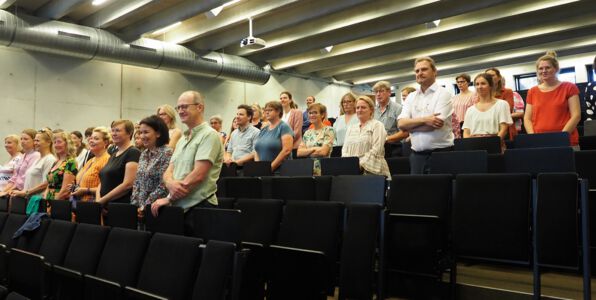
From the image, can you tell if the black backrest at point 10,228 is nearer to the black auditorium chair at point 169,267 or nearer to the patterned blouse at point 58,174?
the patterned blouse at point 58,174

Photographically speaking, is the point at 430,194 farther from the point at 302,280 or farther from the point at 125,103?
the point at 125,103

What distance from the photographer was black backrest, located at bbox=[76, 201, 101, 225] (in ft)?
9.55

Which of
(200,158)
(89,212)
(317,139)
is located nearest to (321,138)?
(317,139)

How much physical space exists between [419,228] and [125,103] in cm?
721

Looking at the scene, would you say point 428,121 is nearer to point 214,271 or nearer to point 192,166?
point 192,166

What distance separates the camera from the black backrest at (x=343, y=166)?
125 inches

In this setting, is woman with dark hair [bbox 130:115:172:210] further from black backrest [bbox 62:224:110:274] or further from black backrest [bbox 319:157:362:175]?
black backrest [bbox 319:157:362:175]

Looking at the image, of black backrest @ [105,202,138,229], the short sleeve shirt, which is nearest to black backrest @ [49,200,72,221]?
black backrest @ [105,202,138,229]

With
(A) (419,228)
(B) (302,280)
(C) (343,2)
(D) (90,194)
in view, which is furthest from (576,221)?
(C) (343,2)

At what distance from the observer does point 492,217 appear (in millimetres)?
2236

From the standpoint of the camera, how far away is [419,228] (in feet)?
7.36

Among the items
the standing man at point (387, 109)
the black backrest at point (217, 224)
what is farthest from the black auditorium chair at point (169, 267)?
the standing man at point (387, 109)

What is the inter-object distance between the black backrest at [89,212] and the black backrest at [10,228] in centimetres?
51

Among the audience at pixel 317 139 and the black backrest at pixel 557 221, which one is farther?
the audience at pixel 317 139
